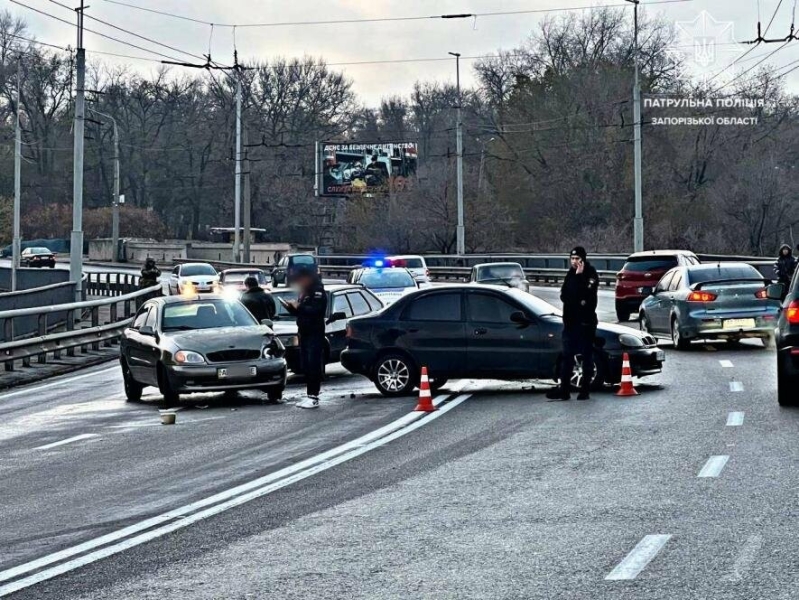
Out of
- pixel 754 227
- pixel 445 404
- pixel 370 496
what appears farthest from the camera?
pixel 754 227

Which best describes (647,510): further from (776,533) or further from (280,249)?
(280,249)

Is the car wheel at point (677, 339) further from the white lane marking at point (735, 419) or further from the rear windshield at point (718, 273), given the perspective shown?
the white lane marking at point (735, 419)

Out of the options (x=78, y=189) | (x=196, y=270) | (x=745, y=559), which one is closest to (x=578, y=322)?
(x=745, y=559)

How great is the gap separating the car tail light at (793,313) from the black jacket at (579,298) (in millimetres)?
2434

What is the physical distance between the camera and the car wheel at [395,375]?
770 inches

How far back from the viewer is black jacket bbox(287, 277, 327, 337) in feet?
61.5

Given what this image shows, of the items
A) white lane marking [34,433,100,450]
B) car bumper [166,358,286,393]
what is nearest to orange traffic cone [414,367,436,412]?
car bumper [166,358,286,393]

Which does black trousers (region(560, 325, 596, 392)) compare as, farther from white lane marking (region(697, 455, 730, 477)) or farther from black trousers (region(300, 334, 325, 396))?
white lane marking (region(697, 455, 730, 477))

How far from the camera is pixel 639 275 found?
34.2 m

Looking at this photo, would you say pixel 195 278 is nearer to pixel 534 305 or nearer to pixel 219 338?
pixel 219 338

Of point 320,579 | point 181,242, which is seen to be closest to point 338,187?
point 181,242

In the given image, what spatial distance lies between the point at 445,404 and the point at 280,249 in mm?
87281

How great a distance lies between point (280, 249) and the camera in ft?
344

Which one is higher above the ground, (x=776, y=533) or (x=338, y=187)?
(x=338, y=187)
